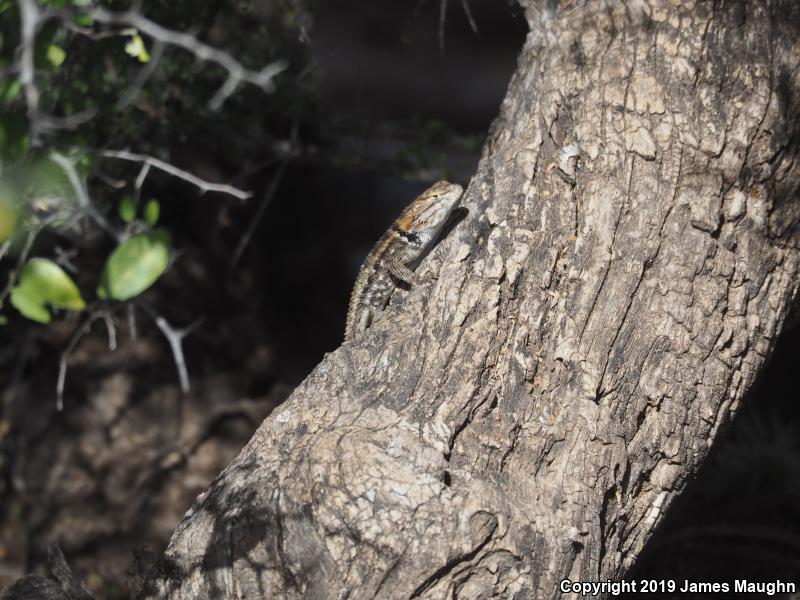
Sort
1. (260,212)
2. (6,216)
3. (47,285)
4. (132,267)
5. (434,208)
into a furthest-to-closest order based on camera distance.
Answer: (260,212), (434,208), (132,267), (47,285), (6,216)

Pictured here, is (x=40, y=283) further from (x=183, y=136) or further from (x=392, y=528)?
(x=183, y=136)

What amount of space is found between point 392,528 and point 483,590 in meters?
0.33

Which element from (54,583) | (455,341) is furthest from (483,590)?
(54,583)

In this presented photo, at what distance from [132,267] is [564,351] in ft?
4.73

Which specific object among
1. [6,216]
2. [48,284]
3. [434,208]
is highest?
[434,208]

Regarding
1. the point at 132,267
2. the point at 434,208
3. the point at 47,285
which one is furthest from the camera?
the point at 434,208

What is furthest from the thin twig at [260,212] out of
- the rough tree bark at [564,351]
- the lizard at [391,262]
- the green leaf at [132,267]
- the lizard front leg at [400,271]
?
the rough tree bark at [564,351]

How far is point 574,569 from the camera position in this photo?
8.02ft

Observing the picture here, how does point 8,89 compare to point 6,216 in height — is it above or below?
above

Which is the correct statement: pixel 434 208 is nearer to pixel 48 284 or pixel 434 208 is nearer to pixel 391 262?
pixel 391 262

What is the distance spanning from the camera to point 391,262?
3965mm

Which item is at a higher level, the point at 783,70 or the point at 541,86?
the point at 783,70

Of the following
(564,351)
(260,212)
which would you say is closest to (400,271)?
(260,212)

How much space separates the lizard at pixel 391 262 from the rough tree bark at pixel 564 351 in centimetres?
82
